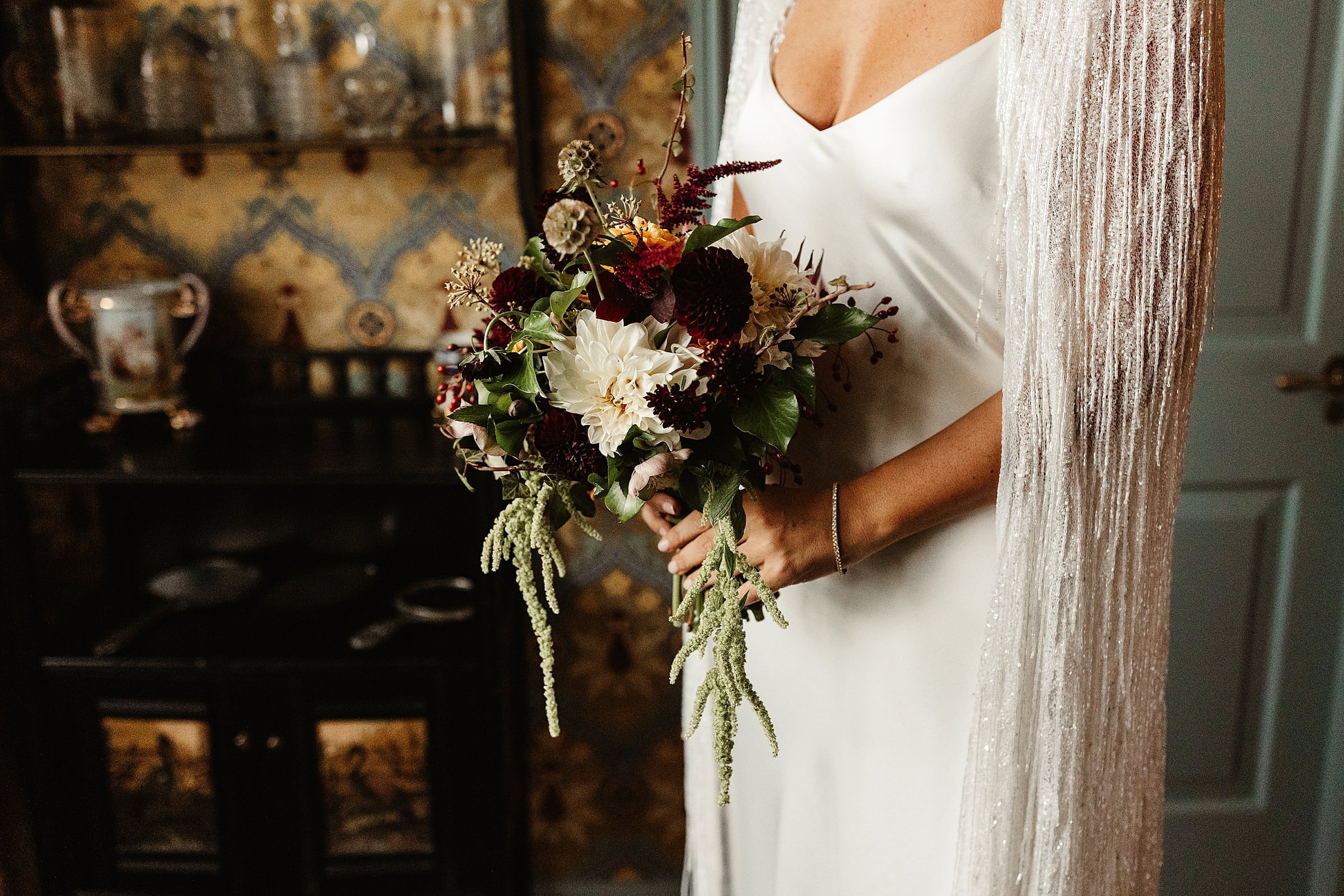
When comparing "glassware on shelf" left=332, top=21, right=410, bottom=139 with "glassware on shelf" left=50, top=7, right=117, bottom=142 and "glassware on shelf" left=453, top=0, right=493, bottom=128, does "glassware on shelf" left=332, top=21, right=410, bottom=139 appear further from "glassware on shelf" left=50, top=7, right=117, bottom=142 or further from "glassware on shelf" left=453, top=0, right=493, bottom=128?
"glassware on shelf" left=50, top=7, right=117, bottom=142

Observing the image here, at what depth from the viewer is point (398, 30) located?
78.7 inches

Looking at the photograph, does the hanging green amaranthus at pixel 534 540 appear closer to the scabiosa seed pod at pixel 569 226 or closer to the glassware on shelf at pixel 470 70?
the scabiosa seed pod at pixel 569 226

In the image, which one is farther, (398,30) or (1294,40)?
(398,30)

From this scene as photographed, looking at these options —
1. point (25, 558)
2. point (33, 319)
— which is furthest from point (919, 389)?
point (33, 319)

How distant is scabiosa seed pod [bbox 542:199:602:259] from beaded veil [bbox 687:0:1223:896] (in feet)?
0.92

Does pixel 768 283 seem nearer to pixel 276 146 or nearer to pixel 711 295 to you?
pixel 711 295

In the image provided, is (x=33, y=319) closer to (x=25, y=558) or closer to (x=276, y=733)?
(x=25, y=558)

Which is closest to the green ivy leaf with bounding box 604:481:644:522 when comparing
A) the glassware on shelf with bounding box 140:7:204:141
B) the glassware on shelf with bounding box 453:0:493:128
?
the glassware on shelf with bounding box 453:0:493:128

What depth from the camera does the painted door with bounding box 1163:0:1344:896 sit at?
1856 mm

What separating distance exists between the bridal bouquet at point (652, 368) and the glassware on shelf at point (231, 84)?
1.24m

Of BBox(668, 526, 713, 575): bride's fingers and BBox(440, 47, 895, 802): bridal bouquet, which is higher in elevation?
BBox(440, 47, 895, 802): bridal bouquet

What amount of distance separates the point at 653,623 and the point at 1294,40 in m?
1.63

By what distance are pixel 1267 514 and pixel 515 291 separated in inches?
67.8

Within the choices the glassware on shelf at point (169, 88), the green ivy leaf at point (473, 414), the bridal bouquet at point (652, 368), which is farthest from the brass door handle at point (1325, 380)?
the glassware on shelf at point (169, 88)
